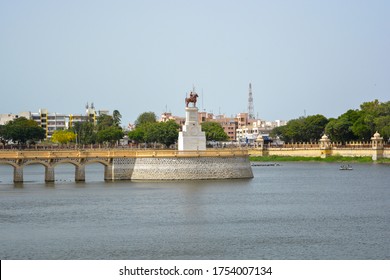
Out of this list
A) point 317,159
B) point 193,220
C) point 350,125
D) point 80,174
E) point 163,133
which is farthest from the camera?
point 350,125

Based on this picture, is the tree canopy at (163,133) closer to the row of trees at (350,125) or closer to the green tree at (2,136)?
the row of trees at (350,125)

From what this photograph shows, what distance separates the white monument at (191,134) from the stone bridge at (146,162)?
9.85 feet

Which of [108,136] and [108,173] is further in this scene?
[108,136]

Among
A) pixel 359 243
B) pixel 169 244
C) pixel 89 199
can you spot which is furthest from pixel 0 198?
pixel 359 243

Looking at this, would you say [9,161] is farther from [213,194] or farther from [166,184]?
[213,194]

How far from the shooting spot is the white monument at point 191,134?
298 ft

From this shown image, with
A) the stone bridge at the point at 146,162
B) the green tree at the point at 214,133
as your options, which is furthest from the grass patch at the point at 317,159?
the stone bridge at the point at 146,162

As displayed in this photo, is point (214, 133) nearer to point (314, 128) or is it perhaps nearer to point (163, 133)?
point (314, 128)

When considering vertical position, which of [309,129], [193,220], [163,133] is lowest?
[193,220]

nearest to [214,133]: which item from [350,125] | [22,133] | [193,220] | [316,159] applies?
[350,125]

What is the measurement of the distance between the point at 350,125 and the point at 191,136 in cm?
8204

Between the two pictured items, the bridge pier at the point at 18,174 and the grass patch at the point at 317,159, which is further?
the grass patch at the point at 317,159

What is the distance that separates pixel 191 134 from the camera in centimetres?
9112

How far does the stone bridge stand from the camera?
87.3 m
